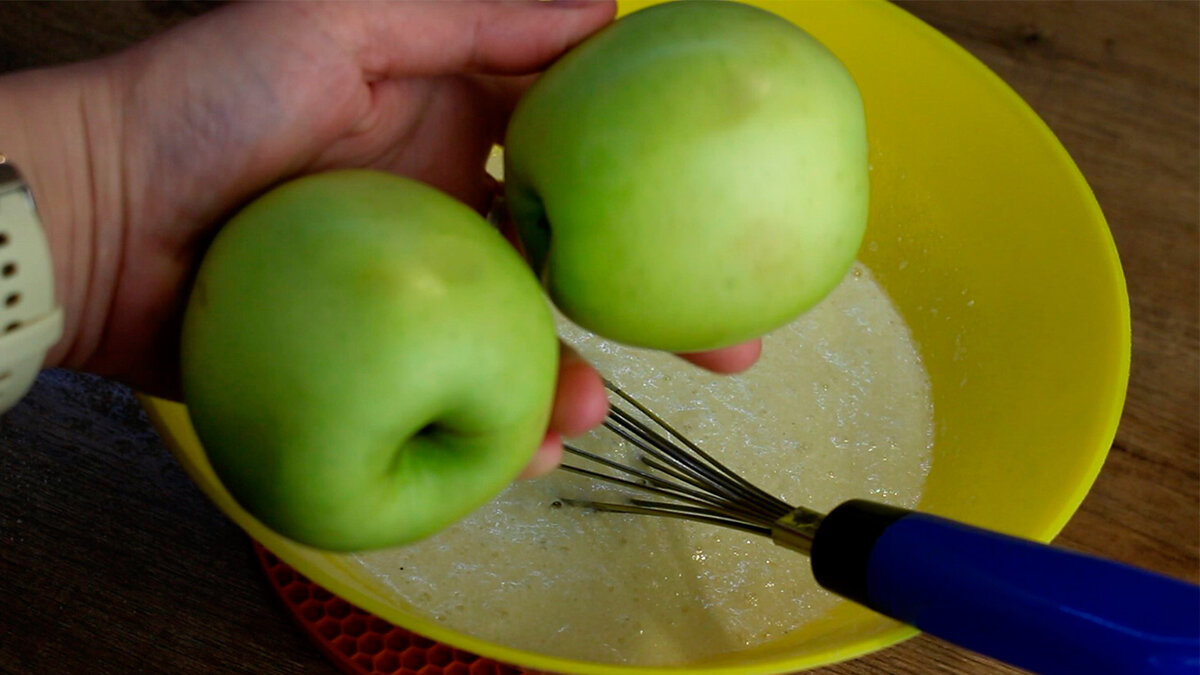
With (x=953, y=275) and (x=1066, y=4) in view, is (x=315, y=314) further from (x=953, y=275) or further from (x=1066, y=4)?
(x=1066, y=4)

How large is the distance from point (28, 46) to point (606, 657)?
2.49 feet

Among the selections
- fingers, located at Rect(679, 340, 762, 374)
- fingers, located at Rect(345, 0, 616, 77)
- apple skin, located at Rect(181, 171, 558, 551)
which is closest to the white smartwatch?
apple skin, located at Rect(181, 171, 558, 551)

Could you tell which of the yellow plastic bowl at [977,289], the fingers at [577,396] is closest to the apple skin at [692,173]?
the fingers at [577,396]

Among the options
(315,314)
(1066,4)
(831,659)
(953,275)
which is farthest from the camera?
(1066,4)

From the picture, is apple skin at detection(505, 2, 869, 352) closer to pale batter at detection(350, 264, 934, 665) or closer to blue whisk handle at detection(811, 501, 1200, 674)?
blue whisk handle at detection(811, 501, 1200, 674)

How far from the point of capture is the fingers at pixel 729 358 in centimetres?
61

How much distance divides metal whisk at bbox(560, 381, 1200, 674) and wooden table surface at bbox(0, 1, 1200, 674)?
200 millimetres

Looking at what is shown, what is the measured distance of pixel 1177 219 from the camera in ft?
2.86

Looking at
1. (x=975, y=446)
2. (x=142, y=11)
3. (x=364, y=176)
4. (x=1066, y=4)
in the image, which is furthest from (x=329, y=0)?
(x=1066, y=4)

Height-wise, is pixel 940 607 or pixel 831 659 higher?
pixel 940 607

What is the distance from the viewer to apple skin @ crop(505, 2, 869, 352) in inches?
16.8

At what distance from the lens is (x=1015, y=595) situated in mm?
414

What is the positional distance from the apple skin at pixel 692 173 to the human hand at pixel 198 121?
0.09 metres

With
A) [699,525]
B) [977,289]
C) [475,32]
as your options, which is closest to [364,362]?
[475,32]
